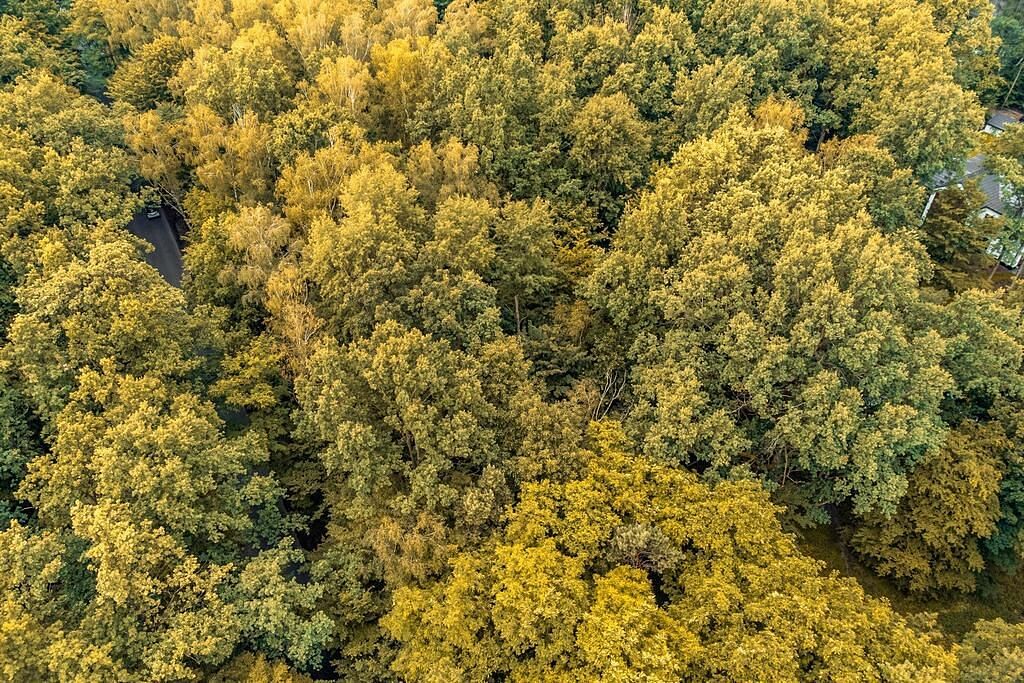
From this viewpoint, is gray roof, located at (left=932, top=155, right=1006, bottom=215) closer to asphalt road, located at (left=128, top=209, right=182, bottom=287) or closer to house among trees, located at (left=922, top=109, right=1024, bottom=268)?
house among trees, located at (left=922, top=109, right=1024, bottom=268)

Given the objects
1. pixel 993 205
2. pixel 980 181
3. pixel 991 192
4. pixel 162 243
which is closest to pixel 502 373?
pixel 162 243

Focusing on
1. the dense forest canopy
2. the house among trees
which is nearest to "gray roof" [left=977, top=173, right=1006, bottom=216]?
the house among trees

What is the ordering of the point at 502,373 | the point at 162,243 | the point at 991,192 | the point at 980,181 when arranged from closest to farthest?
the point at 502,373 → the point at 162,243 → the point at 980,181 → the point at 991,192

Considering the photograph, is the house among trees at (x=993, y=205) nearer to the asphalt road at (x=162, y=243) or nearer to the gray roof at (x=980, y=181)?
the gray roof at (x=980, y=181)

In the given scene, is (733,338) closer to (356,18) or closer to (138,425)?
(138,425)

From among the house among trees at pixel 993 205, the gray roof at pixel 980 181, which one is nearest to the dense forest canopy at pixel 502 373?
the house among trees at pixel 993 205

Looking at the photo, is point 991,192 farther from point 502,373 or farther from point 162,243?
point 162,243
